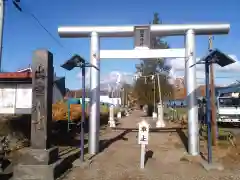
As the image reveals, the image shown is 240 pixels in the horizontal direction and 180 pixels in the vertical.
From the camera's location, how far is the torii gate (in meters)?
10.7

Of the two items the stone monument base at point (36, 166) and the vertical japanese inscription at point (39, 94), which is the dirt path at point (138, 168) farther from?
the vertical japanese inscription at point (39, 94)

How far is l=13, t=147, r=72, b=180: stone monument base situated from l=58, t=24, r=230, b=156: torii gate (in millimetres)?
3192

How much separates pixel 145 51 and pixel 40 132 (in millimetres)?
4962

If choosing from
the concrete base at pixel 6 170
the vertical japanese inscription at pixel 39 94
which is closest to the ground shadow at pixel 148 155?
the vertical japanese inscription at pixel 39 94

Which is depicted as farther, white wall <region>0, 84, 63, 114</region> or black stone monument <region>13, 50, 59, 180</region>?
white wall <region>0, 84, 63, 114</region>

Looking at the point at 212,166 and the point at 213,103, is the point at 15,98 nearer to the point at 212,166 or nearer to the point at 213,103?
the point at 213,103

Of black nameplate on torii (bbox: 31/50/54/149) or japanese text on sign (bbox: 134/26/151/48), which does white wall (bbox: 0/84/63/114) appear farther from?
black nameplate on torii (bbox: 31/50/54/149)

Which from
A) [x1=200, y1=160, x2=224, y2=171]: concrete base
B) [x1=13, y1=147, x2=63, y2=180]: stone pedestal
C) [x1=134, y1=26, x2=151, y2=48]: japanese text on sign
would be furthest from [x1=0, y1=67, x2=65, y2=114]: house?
[x1=200, y1=160, x2=224, y2=171]: concrete base

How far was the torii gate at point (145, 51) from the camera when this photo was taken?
1070cm

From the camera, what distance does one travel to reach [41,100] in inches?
324

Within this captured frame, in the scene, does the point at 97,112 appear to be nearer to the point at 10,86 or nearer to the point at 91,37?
the point at 91,37

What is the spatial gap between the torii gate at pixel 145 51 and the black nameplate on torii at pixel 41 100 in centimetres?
282

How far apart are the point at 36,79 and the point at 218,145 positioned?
27.2ft

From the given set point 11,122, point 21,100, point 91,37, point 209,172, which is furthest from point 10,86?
point 209,172
